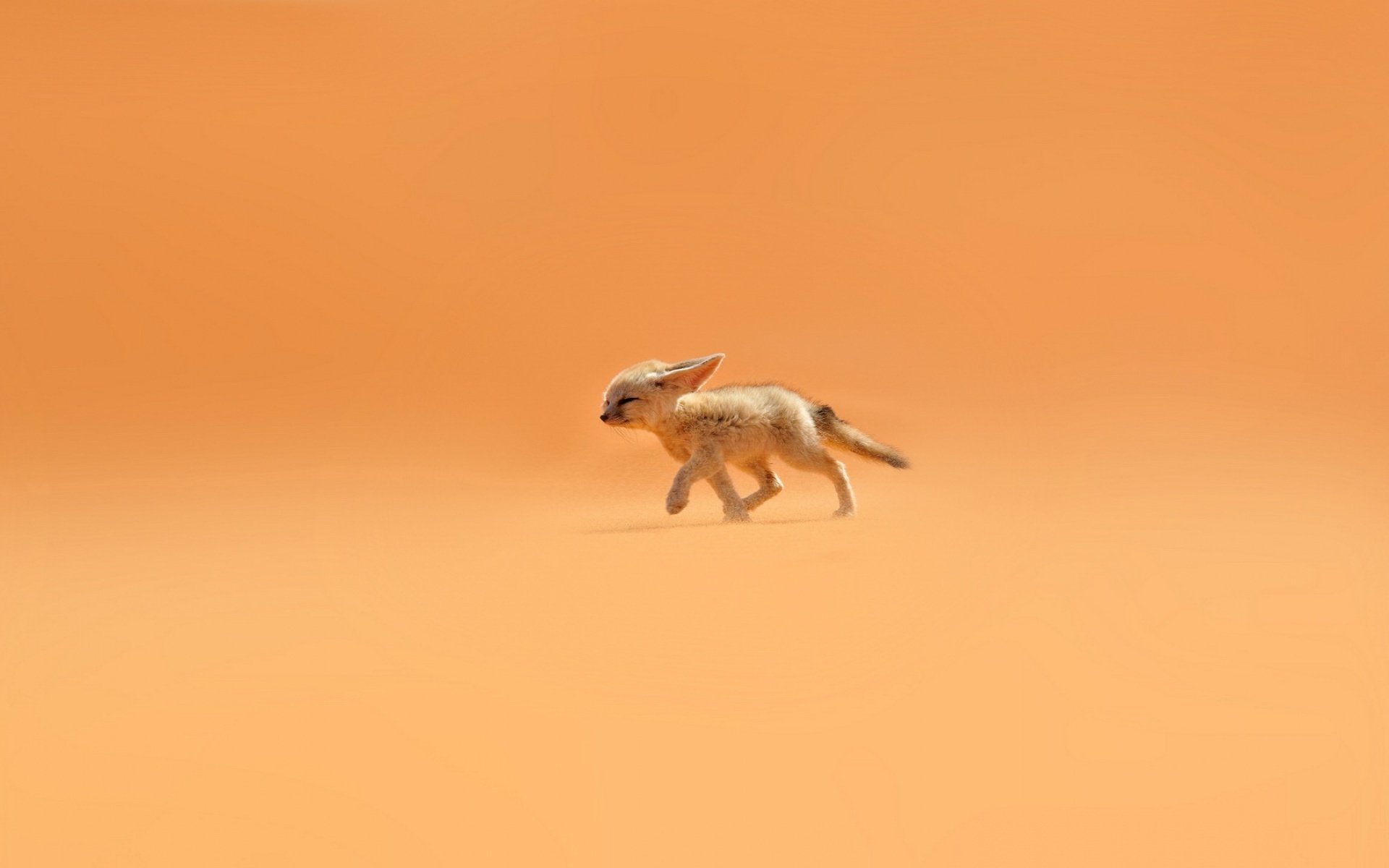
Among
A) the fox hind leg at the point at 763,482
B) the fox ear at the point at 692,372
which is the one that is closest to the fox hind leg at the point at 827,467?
the fox hind leg at the point at 763,482

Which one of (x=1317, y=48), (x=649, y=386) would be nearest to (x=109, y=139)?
(x=649, y=386)

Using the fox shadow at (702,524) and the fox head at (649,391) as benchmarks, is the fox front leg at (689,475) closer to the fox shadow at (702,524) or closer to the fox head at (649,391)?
the fox shadow at (702,524)

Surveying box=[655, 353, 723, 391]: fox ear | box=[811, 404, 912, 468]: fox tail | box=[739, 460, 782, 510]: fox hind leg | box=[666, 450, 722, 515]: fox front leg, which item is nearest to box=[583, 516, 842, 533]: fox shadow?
box=[666, 450, 722, 515]: fox front leg

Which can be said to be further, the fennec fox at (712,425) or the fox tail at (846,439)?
the fox tail at (846,439)

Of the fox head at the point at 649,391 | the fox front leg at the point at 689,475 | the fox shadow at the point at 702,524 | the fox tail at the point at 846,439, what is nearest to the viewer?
the fox shadow at the point at 702,524

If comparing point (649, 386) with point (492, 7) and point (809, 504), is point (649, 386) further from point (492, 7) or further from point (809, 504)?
point (492, 7)

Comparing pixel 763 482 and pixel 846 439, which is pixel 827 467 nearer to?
pixel 846 439

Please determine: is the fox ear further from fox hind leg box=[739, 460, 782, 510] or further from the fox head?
fox hind leg box=[739, 460, 782, 510]
